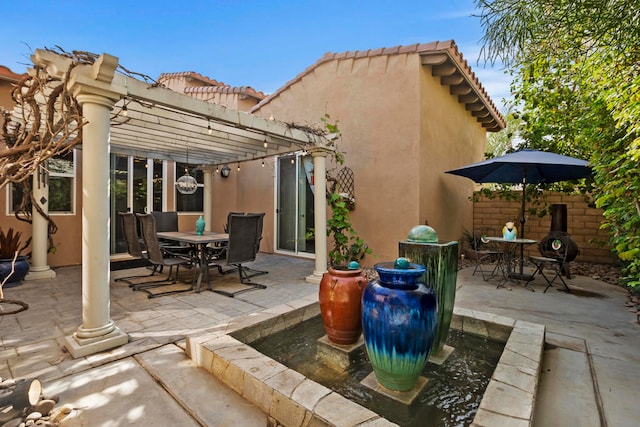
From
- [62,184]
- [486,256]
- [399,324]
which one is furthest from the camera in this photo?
[486,256]

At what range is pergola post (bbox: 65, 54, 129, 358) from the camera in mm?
2250

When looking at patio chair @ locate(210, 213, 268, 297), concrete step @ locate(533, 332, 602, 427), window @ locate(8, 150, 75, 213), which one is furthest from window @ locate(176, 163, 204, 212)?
concrete step @ locate(533, 332, 602, 427)

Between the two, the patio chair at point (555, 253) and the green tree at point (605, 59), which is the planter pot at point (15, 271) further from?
the patio chair at point (555, 253)

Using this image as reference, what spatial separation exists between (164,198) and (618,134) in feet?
25.4

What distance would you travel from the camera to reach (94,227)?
230 cm

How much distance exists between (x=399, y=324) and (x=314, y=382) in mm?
554

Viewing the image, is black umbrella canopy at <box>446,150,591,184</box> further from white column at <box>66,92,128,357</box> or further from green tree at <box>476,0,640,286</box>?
white column at <box>66,92,128,357</box>

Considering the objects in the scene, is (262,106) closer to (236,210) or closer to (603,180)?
(236,210)

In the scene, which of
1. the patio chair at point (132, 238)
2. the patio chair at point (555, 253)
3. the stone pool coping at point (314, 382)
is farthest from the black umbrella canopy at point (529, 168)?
the patio chair at point (132, 238)

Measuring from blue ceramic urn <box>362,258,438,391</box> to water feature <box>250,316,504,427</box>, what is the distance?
138 mm

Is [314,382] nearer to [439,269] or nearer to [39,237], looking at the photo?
[439,269]

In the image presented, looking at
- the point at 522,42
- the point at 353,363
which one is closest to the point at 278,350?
the point at 353,363

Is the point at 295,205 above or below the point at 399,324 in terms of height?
above

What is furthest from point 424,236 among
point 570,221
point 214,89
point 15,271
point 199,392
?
point 214,89
